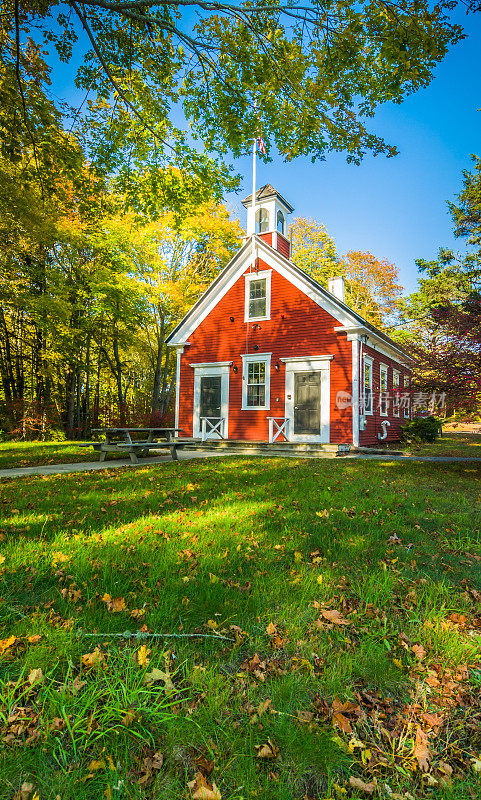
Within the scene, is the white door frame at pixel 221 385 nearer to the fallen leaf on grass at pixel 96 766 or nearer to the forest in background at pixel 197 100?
the forest in background at pixel 197 100

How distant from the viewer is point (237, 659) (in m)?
2.11

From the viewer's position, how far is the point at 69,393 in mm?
22344

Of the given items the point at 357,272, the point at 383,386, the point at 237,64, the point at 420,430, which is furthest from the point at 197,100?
the point at 357,272

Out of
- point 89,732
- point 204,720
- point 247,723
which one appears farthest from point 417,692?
point 89,732

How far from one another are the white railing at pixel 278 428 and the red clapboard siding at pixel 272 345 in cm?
33

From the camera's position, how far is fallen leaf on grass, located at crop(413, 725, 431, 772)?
→ 1.55m

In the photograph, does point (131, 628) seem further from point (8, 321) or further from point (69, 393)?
point (8, 321)

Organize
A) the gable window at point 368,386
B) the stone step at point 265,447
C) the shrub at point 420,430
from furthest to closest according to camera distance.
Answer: the shrub at point 420,430 < the gable window at point 368,386 < the stone step at point 265,447

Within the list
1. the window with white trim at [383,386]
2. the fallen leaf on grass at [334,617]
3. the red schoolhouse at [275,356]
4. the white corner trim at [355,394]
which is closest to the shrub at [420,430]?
the red schoolhouse at [275,356]

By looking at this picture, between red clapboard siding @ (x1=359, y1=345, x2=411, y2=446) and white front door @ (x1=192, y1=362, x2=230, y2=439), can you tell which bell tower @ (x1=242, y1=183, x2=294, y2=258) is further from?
red clapboard siding @ (x1=359, y1=345, x2=411, y2=446)

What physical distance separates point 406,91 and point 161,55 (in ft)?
13.2

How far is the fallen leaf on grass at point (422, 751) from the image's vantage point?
1554 millimetres

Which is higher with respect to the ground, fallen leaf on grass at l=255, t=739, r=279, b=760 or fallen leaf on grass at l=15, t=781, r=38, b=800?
fallen leaf on grass at l=15, t=781, r=38, b=800

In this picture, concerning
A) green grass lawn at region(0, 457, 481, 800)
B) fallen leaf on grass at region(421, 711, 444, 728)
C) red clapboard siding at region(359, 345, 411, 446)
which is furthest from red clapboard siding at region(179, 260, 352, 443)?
fallen leaf on grass at region(421, 711, 444, 728)
